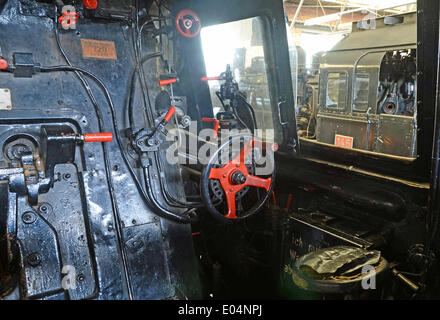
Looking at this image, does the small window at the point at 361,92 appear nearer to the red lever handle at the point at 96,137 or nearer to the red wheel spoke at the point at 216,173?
the red wheel spoke at the point at 216,173

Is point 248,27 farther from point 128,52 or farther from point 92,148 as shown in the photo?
point 92,148

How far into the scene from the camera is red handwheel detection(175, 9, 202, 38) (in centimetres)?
262

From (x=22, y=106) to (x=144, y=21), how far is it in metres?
0.95

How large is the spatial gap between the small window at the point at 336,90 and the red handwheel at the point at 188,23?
151 inches

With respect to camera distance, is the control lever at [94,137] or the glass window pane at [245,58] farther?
the glass window pane at [245,58]

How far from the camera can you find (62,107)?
2096 millimetres

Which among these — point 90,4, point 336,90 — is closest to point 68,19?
point 90,4

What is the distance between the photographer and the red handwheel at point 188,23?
8.60 ft

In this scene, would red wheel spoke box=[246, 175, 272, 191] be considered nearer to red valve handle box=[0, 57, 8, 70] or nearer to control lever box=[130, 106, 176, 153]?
control lever box=[130, 106, 176, 153]

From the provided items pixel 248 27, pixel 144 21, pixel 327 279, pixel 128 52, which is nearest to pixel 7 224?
pixel 128 52

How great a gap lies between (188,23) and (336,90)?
403 cm

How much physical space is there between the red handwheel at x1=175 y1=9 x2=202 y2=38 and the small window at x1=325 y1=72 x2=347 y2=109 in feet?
12.6

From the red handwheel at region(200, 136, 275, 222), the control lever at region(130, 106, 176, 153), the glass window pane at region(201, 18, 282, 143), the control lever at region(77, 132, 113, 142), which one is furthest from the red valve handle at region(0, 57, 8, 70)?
the glass window pane at region(201, 18, 282, 143)

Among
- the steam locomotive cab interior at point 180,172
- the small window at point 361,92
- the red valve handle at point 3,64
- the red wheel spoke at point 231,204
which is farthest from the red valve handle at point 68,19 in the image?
the small window at point 361,92
